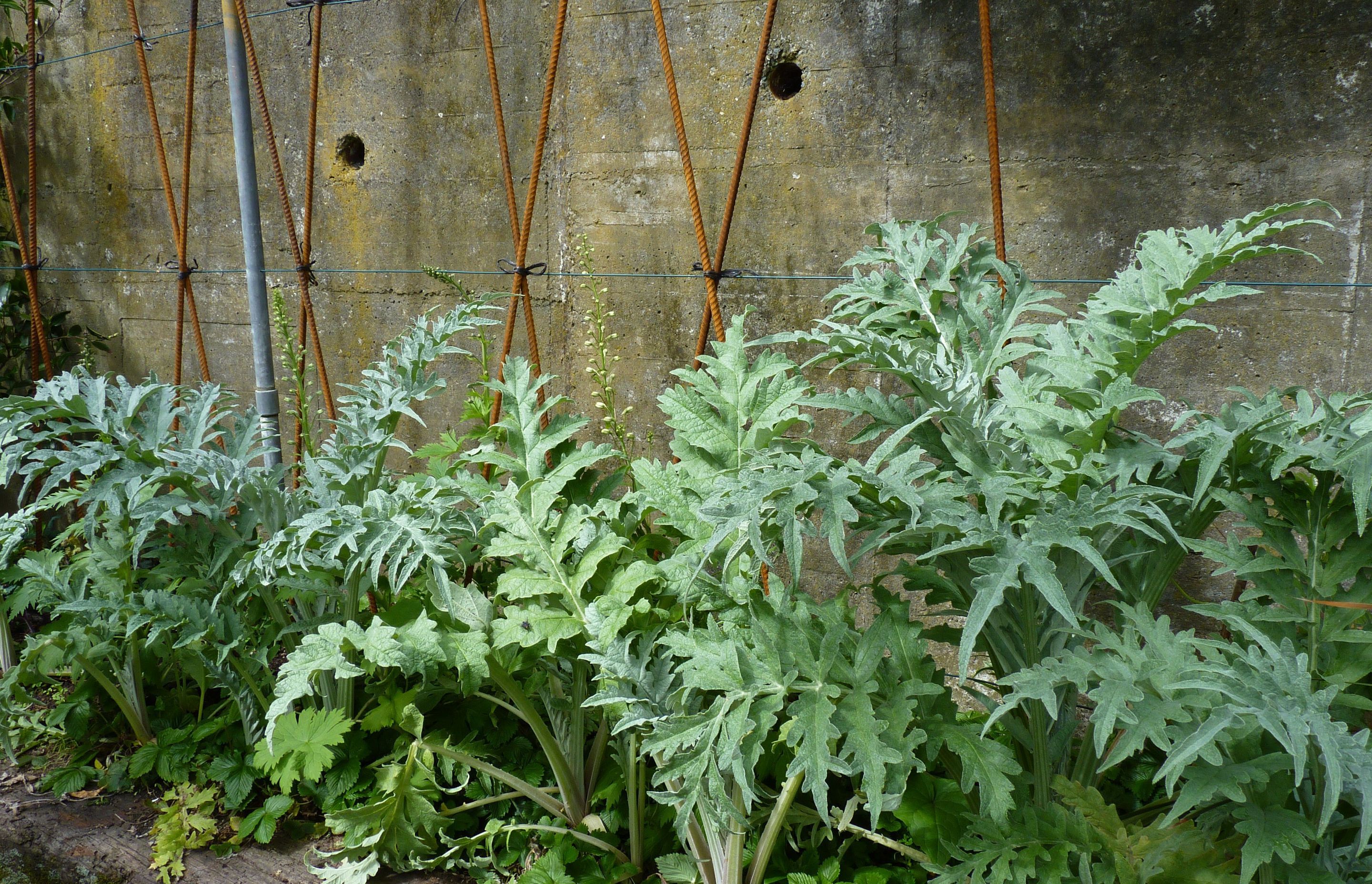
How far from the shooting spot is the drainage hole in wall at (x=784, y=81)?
3.09 meters

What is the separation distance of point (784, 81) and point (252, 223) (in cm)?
187

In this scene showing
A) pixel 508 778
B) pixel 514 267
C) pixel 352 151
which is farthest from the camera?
pixel 352 151

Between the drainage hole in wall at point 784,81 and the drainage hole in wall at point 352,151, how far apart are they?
1.81 meters

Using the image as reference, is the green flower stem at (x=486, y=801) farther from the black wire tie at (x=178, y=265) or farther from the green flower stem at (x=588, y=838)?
the black wire tie at (x=178, y=265)

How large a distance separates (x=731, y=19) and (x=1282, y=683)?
255 centimetres

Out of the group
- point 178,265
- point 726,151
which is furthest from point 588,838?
point 178,265

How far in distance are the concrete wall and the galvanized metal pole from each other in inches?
27.1

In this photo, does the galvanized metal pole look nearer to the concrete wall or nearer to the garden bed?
the concrete wall

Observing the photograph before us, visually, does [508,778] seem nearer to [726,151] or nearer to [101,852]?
[101,852]

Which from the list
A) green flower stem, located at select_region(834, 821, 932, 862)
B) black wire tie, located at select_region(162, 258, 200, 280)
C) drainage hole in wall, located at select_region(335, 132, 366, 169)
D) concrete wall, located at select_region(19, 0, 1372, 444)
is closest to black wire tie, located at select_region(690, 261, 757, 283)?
concrete wall, located at select_region(19, 0, 1372, 444)

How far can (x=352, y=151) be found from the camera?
13.1ft

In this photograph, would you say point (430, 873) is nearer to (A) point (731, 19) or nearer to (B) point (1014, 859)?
(B) point (1014, 859)

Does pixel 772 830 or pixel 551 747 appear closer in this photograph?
pixel 772 830

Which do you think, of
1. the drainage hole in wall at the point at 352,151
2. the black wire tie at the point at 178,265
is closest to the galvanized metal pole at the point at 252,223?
the drainage hole in wall at the point at 352,151
